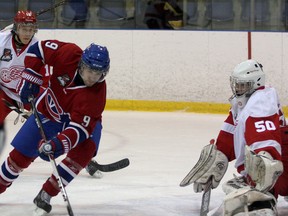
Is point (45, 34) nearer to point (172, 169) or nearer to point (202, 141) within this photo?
point (202, 141)

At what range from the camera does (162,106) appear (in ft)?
25.1

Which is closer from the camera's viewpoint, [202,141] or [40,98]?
[40,98]

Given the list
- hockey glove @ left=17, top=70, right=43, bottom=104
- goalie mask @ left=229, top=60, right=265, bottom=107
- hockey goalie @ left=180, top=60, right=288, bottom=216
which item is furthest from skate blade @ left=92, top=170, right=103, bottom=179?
goalie mask @ left=229, top=60, right=265, bottom=107

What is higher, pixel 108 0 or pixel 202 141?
pixel 108 0

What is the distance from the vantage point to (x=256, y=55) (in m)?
7.42

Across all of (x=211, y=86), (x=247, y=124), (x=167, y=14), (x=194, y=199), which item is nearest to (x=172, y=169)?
(x=194, y=199)

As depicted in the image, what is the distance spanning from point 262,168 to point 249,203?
0.49 ft

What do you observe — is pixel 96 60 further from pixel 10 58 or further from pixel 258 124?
pixel 10 58

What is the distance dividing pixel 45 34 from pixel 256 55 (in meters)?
1.94

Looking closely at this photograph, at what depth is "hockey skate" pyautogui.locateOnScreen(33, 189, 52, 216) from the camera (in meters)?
4.01

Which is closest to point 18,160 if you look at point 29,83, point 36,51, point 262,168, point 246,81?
point 29,83

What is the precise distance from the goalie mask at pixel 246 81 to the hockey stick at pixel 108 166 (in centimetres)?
126

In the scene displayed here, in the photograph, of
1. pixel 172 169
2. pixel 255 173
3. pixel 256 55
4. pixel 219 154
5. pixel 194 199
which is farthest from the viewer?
pixel 256 55

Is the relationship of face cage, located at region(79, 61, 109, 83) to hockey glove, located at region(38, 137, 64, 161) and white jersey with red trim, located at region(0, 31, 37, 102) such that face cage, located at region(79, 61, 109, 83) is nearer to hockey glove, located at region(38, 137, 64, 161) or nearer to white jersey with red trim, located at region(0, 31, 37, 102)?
hockey glove, located at region(38, 137, 64, 161)
